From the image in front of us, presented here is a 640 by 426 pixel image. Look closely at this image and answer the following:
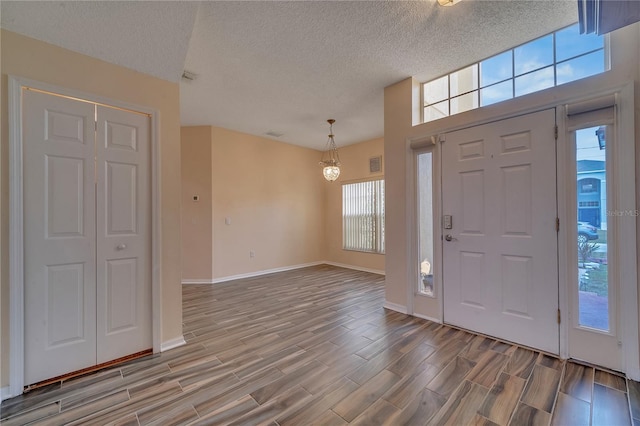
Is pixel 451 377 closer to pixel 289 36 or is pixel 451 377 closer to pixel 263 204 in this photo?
pixel 289 36

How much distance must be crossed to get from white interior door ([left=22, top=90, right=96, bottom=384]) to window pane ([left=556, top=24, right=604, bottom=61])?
13.6 ft

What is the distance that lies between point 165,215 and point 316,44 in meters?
2.22

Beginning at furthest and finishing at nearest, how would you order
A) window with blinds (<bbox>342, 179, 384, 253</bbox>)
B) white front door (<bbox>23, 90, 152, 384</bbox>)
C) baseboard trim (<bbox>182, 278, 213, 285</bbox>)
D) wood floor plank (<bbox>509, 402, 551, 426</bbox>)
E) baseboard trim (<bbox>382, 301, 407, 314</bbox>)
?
window with blinds (<bbox>342, 179, 384, 253</bbox>) < baseboard trim (<bbox>182, 278, 213, 285</bbox>) < baseboard trim (<bbox>382, 301, 407, 314</bbox>) < white front door (<bbox>23, 90, 152, 384</bbox>) < wood floor plank (<bbox>509, 402, 551, 426</bbox>)

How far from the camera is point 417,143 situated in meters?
3.13

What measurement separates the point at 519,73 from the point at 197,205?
5180 millimetres

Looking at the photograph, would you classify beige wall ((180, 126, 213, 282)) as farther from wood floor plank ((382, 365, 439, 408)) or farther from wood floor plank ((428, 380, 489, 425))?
wood floor plank ((428, 380, 489, 425))

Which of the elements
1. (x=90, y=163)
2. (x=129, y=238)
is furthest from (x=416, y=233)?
(x=90, y=163)

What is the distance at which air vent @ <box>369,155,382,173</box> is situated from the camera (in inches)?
226

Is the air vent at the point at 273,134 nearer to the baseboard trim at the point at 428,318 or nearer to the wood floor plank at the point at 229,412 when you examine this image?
the baseboard trim at the point at 428,318

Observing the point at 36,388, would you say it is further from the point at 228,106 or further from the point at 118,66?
the point at 228,106

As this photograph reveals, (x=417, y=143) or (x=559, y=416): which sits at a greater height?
(x=417, y=143)

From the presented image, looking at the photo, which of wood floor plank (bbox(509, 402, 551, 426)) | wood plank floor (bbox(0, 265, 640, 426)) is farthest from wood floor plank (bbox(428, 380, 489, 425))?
wood floor plank (bbox(509, 402, 551, 426))

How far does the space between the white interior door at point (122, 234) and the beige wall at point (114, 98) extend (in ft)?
0.46

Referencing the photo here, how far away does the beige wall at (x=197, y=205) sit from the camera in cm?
498
